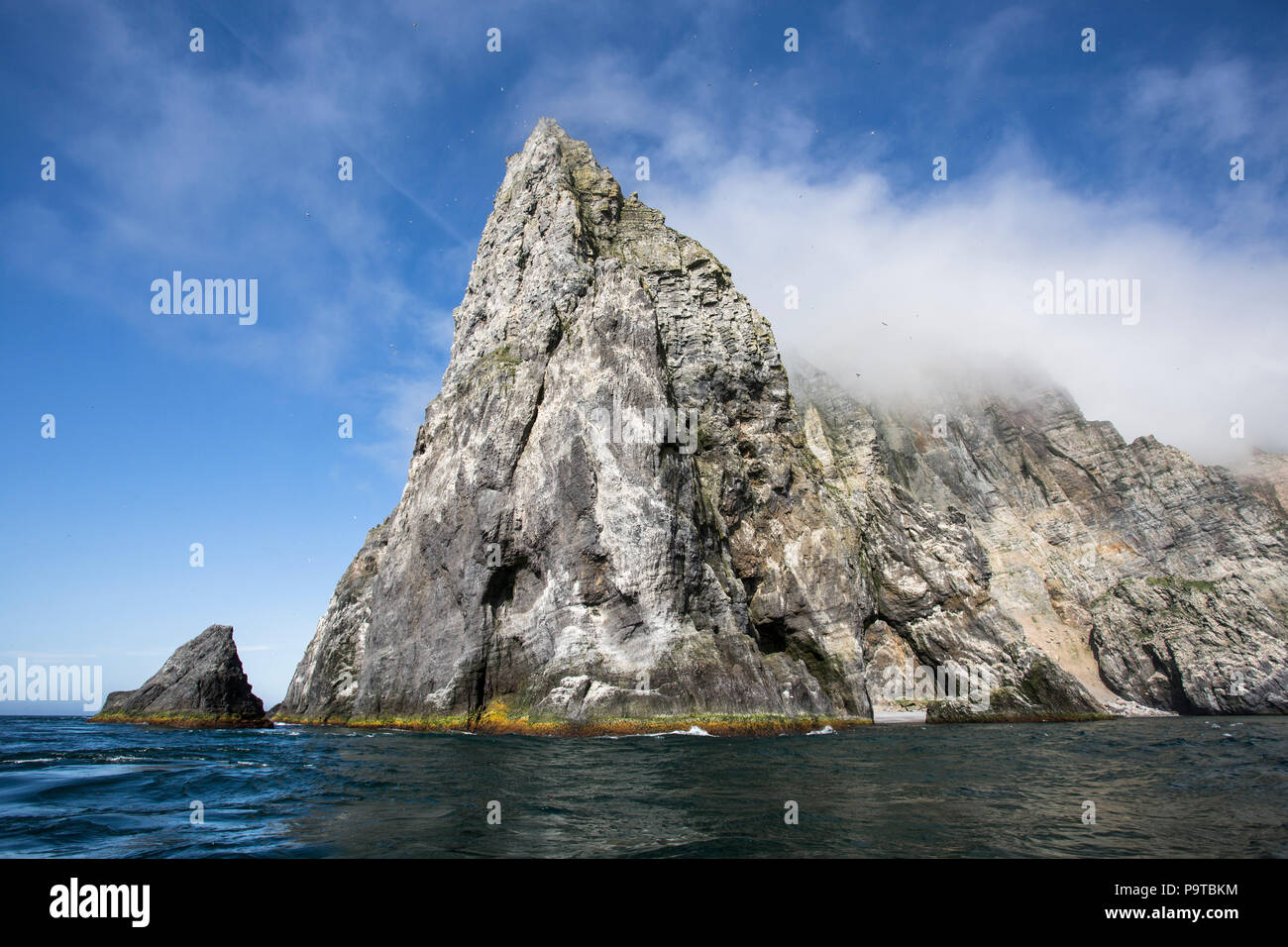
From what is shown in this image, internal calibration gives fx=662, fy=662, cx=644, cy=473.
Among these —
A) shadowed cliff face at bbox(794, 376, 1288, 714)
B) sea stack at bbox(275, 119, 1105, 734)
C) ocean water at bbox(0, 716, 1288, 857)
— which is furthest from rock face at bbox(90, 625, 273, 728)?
shadowed cliff face at bbox(794, 376, 1288, 714)

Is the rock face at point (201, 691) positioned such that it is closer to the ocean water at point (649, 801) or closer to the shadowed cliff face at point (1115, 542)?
the ocean water at point (649, 801)

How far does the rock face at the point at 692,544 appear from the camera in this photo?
36.6 meters

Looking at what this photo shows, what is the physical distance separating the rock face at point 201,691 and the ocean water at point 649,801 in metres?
21.2

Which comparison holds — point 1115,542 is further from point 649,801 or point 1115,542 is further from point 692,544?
point 649,801

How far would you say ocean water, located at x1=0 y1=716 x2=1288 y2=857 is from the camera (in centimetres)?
998

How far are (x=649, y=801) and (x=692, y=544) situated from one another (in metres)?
25.1

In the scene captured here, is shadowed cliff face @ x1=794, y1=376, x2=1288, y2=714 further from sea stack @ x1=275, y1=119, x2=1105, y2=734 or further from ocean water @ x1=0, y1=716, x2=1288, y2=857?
ocean water @ x1=0, y1=716, x2=1288, y2=857

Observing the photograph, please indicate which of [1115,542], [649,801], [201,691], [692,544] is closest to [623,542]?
[692,544]

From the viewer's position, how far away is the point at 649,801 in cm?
1373

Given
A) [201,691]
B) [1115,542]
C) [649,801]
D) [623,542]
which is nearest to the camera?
[649,801]
